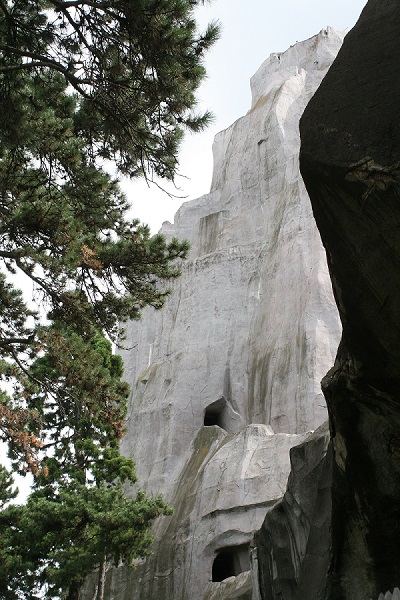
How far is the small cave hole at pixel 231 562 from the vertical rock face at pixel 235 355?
3cm

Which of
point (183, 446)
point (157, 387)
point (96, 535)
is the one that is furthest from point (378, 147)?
point (157, 387)

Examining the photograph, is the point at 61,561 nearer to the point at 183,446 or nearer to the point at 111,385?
the point at 111,385

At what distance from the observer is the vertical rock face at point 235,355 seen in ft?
69.3

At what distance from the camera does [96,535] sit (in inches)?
670

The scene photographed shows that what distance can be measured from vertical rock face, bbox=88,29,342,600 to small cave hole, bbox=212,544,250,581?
0.11ft

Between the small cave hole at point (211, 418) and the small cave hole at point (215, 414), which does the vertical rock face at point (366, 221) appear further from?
the small cave hole at point (211, 418)

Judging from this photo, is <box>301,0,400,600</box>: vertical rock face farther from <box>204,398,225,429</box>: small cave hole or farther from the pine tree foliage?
<box>204,398,225,429</box>: small cave hole

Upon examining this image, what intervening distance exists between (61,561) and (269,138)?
841 inches

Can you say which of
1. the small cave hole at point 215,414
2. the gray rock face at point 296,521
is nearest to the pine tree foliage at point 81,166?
the gray rock face at point 296,521

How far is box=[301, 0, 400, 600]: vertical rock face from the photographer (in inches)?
247

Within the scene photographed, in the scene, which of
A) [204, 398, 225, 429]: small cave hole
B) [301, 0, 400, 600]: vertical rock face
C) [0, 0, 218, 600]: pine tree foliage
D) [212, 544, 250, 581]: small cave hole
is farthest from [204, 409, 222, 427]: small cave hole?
[301, 0, 400, 600]: vertical rock face

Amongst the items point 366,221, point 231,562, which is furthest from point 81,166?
point 231,562

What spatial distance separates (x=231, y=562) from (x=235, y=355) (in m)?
8.85

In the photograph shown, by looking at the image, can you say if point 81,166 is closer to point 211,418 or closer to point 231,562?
point 231,562
